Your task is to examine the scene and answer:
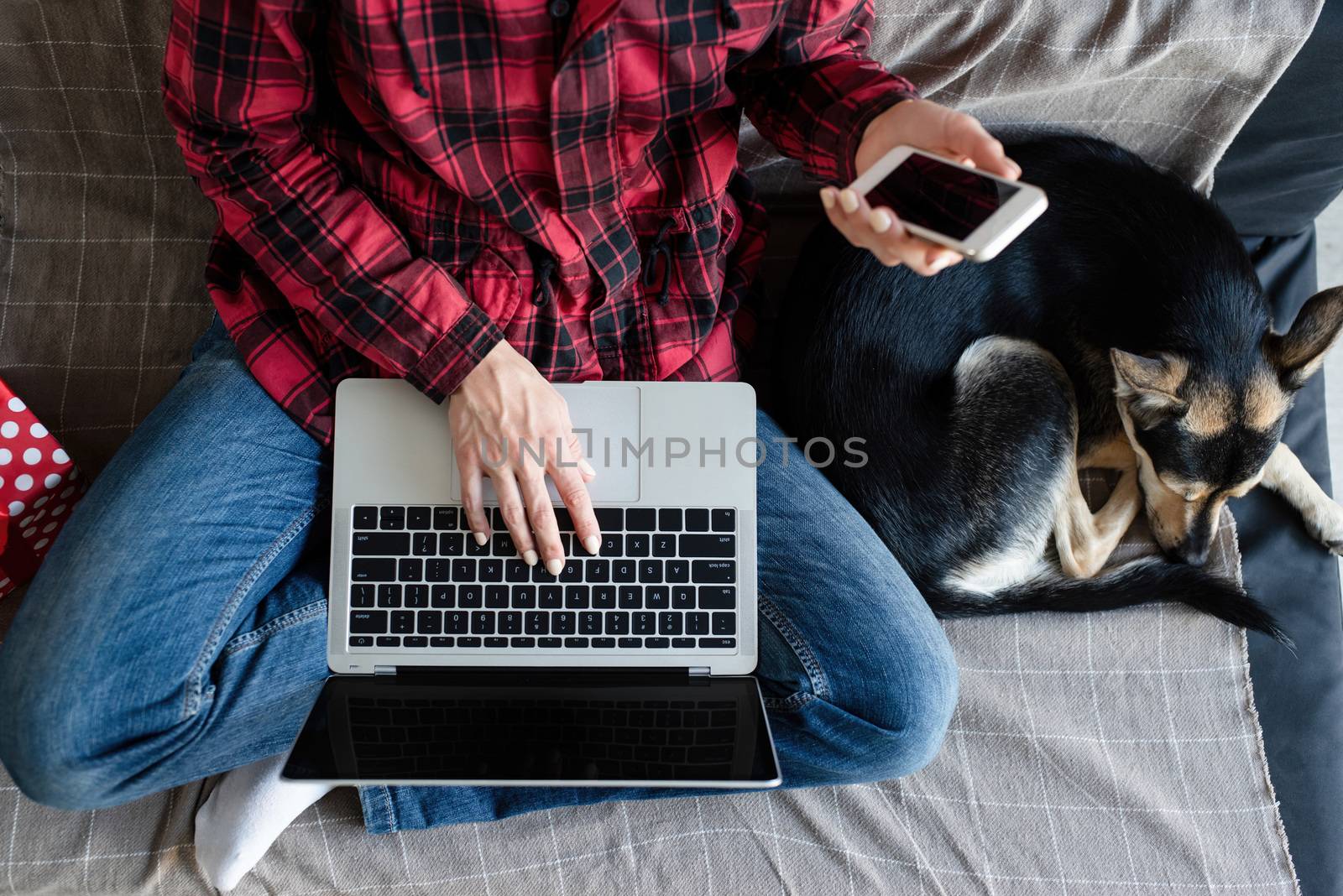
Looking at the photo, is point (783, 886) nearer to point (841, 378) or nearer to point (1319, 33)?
point (841, 378)

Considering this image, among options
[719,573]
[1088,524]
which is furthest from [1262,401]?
[719,573]

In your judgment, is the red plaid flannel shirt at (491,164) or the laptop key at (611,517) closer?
the red plaid flannel shirt at (491,164)

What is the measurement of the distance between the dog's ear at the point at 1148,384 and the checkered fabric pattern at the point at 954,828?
29 cm

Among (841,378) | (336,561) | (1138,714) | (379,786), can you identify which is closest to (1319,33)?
(841,378)

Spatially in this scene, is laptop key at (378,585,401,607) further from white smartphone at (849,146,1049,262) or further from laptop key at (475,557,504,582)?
white smartphone at (849,146,1049,262)

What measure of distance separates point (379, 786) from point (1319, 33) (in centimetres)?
150

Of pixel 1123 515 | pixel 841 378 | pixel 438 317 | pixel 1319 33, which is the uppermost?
pixel 1319 33

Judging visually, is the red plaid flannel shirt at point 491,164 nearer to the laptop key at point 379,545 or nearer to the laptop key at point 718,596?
the laptop key at point 379,545

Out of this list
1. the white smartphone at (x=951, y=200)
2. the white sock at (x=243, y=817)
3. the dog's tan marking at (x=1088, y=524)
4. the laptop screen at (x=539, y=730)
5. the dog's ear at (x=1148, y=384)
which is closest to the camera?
the white smartphone at (x=951, y=200)

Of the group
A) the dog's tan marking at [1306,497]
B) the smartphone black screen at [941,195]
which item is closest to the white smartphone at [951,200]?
the smartphone black screen at [941,195]

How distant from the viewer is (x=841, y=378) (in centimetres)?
117

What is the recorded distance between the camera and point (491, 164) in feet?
2.75

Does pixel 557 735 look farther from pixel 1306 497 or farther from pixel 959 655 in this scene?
pixel 1306 497

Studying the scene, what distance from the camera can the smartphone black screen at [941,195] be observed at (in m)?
0.71
